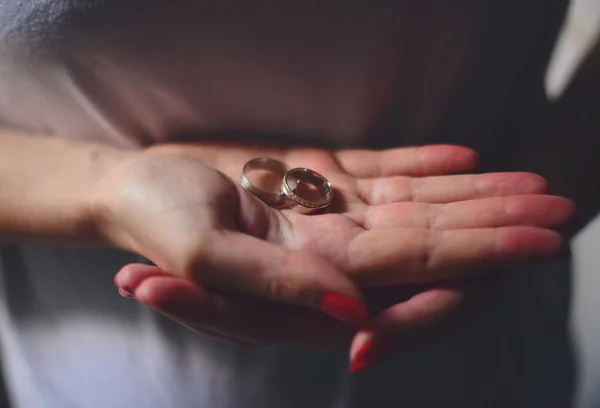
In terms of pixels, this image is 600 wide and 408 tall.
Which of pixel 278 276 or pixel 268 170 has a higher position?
pixel 268 170

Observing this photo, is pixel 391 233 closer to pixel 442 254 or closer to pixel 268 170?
pixel 442 254

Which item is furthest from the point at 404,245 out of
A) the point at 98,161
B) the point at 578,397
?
the point at 578,397

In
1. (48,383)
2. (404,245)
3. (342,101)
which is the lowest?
(48,383)

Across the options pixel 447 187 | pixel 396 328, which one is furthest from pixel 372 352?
pixel 447 187

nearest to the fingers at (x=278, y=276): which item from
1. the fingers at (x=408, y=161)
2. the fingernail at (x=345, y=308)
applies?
the fingernail at (x=345, y=308)

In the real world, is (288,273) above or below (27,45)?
below

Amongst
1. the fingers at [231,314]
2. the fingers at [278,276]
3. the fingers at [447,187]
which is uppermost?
the fingers at [447,187]

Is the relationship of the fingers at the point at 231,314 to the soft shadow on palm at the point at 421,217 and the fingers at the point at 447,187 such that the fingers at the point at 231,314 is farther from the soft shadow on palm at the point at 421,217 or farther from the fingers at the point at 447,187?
the fingers at the point at 447,187

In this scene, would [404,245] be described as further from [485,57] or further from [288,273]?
[485,57]
